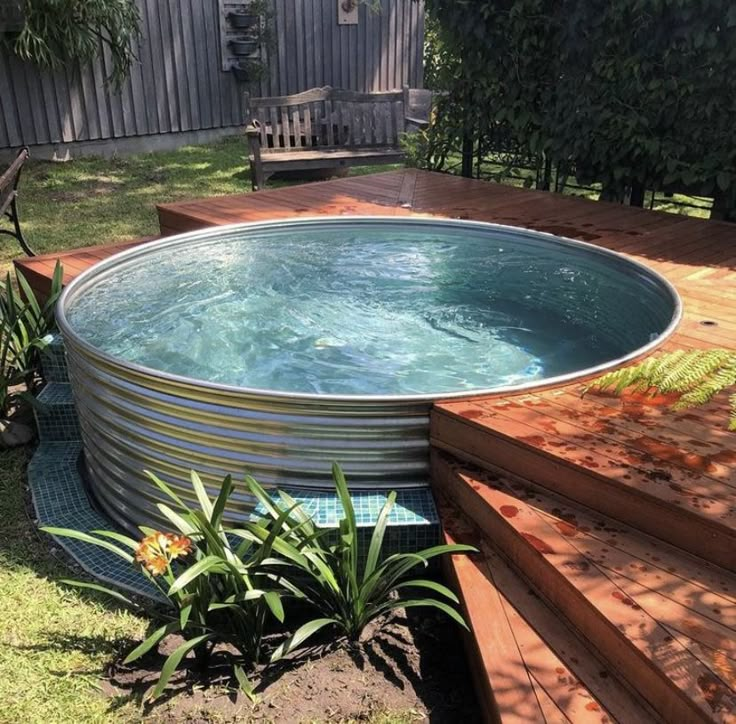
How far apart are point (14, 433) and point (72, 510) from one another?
0.75m

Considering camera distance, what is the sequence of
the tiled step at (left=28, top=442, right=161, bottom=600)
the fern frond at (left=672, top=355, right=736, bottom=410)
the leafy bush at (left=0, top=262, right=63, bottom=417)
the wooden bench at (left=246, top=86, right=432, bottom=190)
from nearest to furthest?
the fern frond at (left=672, top=355, right=736, bottom=410) < the tiled step at (left=28, top=442, right=161, bottom=600) < the leafy bush at (left=0, top=262, right=63, bottom=417) < the wooden bench at (left=246, top=86, right=432, bottom=190)

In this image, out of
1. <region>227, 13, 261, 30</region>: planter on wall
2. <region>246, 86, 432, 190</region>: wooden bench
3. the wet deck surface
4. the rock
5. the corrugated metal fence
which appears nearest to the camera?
the wet deck surface

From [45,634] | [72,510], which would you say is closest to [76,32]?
[72,510]

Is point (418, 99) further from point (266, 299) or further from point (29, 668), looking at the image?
point (29, 668)

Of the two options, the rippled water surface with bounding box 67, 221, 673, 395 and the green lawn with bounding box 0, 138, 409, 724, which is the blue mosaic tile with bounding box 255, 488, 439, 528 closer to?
the green lawn with bounding box 0, 138, 409, 724

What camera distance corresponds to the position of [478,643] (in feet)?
6.75

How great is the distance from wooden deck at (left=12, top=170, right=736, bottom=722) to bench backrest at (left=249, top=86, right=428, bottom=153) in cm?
627

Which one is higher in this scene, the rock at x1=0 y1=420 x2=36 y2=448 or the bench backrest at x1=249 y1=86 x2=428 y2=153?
the bench backrest at x1=249 y1=86 x2=428 y2=153

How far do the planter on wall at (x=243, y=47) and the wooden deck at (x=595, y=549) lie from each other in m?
9.76

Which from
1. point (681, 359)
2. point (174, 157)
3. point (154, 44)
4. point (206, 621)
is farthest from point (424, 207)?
point (154, 44)

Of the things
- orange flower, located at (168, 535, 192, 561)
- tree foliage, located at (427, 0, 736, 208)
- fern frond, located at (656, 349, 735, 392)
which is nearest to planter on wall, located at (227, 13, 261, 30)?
tree foliage, located at (427, 0, 736, 208)

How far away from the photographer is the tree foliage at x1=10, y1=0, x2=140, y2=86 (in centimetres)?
868

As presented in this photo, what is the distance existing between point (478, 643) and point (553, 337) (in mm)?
2591

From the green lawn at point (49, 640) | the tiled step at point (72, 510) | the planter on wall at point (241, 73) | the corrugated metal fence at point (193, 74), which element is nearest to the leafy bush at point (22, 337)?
the tiled step at point (72, 510)
